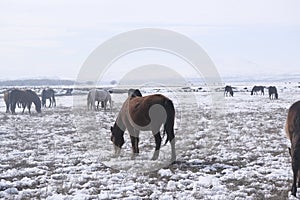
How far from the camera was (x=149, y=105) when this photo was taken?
912 centimetres

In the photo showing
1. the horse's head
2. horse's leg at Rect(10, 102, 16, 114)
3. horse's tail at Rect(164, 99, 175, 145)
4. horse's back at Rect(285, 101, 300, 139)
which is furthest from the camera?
horse's leg at Rect(10, 102, 16, 114)

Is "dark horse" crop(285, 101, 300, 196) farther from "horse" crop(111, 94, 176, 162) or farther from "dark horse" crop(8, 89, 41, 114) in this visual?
"dark horse" crop(8, 89, 41, 114)

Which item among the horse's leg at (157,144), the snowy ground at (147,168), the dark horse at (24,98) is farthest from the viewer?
the dark horse at (24,98)

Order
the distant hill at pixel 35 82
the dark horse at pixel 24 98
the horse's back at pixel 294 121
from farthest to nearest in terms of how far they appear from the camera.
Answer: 1. the distant hill at pixel 35 82
2. the dark horse at pixel 24 98
3. the horse's back at pixel 294 121

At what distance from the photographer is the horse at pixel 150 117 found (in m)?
8.98

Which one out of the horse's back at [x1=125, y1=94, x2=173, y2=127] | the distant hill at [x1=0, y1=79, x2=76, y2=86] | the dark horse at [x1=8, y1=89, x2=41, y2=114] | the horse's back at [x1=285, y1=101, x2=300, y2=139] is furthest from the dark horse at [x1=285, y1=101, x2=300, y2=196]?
the distant hill at [x1=0, y1=79, x2=76, y2=86]

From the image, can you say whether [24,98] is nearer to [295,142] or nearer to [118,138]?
[118,138]

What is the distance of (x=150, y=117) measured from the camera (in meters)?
9.16

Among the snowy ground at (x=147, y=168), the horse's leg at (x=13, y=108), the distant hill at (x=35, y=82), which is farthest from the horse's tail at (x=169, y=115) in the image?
the distant hill at (x=35, y=82)

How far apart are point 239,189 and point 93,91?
21048mm

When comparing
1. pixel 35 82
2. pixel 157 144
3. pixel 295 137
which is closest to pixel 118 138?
pixel 157 144

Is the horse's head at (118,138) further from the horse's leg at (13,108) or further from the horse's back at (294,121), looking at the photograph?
the horse's leg at (13,108)

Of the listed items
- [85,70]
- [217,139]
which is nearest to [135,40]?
[85,70]

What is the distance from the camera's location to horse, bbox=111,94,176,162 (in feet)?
29.5
